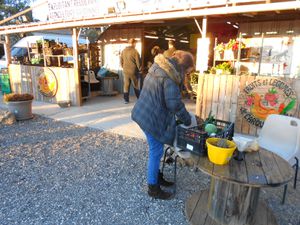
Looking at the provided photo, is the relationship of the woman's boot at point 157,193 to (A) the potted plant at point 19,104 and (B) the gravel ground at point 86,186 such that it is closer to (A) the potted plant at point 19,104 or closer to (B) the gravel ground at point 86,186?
(B) the gravel ground at point 86,186

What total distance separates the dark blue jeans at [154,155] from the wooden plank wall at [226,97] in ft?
8.11

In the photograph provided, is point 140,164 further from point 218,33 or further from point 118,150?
point 218,33

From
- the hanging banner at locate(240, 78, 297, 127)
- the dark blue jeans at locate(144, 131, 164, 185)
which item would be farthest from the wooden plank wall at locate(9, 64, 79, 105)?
the dark blue jeans at locate(144, 131, 164, 185)

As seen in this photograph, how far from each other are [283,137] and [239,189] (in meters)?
1.17

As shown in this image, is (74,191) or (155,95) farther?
(74,191)

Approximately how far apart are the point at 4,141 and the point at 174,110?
3437 millimetres

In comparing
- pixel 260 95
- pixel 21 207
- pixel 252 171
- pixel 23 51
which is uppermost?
pixel 23 51

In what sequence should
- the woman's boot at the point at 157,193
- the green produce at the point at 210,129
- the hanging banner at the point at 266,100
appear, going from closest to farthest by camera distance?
the green produce at the point at 210,129
the woman's boot at the point at 157,193
the hanging banner at the point at 266,100

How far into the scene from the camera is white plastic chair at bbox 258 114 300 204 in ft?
8.98

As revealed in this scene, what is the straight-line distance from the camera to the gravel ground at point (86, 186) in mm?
2412

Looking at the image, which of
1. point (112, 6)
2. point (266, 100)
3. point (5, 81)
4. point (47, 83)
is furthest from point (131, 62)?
point (5, 81)

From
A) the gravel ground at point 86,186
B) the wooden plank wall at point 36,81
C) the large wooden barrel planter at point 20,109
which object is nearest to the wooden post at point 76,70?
the wooden plank wall at point 36,81

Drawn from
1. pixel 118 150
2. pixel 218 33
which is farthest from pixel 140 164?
pixel 218 33

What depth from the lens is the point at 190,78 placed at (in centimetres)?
709
